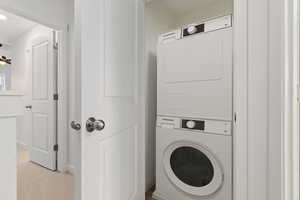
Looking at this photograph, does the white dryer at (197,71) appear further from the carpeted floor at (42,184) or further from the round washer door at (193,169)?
the carpeted floor at (42,184)

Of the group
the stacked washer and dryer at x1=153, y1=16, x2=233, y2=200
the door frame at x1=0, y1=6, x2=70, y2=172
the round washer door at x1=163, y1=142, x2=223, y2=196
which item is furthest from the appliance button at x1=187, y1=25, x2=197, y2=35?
the door frame at x1=0, y1=6, x2=70, y2=172

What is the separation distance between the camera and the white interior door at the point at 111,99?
33.0 inches

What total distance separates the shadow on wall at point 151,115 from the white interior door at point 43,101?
1.48m

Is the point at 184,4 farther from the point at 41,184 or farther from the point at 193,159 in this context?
the point at 41,184

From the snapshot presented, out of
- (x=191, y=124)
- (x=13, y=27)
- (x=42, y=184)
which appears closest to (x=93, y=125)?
(x=191, y=124)

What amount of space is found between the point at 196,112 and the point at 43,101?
2.40 metres

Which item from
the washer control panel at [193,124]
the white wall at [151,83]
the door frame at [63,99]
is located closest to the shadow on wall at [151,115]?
the white wall at [151,83]

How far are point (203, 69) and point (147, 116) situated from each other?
81cm

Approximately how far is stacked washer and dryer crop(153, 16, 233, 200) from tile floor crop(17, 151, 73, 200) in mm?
1106

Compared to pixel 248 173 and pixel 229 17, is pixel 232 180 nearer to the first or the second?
pixel 248 173

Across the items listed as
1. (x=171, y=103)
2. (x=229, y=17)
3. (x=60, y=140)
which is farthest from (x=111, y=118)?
(x=60, y=140)

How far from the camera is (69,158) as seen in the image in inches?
96.3

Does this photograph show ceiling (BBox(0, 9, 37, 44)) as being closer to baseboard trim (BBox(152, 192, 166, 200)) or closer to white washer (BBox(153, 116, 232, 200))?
white washer (BBox(153, 116, 232, 200))

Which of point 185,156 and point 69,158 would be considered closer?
point 185,156
